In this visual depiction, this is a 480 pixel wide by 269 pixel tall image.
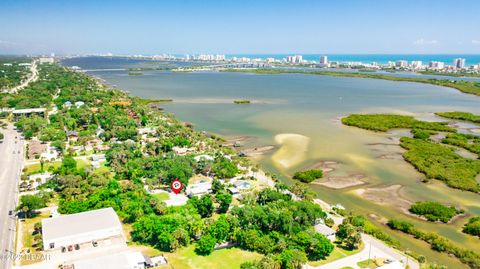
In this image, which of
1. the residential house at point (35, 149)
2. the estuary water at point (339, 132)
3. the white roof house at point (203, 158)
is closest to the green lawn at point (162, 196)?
the white roof house at point (203, 158)

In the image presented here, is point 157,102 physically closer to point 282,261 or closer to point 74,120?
point 74,120

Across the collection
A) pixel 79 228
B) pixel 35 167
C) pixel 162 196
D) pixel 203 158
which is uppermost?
pixel 203 158

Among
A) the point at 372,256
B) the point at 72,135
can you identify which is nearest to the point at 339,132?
the point at 372,256

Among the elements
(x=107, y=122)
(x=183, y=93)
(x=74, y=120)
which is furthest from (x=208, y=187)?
(x=183, y=93)

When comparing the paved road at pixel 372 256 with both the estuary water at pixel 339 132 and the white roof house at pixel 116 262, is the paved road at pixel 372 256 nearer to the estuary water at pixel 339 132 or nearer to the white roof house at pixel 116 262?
the estuary water at pixel 339 132

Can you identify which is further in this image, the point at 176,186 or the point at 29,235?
the point at 176,186

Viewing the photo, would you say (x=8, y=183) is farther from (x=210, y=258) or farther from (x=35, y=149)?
(x=210, y=258)

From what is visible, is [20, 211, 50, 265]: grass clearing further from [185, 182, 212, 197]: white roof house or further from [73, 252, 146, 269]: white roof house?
[185, 182, 212, 197]: white roof house
